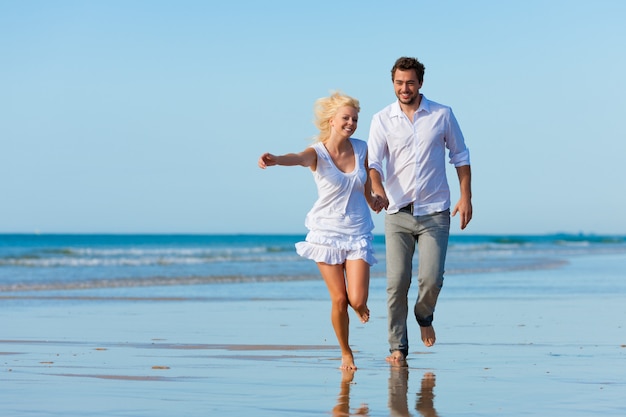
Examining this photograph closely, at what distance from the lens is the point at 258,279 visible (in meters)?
22.4

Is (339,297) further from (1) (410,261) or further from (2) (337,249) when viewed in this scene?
(1) (410,261)

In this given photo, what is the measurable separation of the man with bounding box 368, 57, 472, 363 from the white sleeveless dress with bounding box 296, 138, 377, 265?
18cm

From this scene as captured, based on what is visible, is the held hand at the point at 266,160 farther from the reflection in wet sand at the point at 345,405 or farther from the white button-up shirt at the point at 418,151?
the reflection in wet sand at the point at 345,405

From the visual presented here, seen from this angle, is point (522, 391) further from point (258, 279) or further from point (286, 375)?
point (258, 279)

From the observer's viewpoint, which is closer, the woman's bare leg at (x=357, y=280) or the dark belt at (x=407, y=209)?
the woman's bare leg at (x=357, y=280)

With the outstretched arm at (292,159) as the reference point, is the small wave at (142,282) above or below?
below

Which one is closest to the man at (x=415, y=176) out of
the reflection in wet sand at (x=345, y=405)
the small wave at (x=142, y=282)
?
the reflection in wet sand at (x=345, y=405)

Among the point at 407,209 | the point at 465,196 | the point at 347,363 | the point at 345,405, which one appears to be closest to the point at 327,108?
the point at 407,209

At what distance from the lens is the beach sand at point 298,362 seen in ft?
17.4

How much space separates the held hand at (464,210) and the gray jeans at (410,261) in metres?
0.12

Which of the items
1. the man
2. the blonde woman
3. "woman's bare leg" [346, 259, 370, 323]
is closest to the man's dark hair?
the man

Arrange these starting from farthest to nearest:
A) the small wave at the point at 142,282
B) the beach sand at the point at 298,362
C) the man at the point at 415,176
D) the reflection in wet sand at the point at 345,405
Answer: the small wave at the point at 142,282, the man at the point at 415,176, the beach sand at the point at 298,362, the reflection in wet sand at the point at 345,405

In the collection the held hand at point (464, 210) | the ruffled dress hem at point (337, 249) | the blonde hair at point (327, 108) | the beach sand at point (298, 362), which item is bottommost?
the beach sand at point (298, 362)

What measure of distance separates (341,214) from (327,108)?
76 cm
